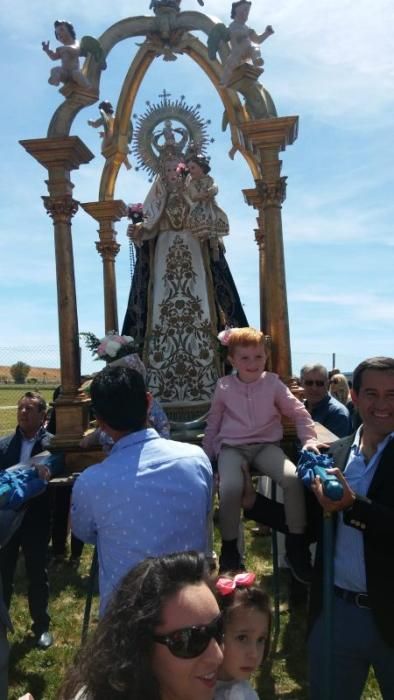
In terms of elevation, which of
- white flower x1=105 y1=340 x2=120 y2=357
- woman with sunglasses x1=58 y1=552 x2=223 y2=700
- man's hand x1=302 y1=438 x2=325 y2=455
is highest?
white flower x1=105 y1=340 x2=120 y2=357

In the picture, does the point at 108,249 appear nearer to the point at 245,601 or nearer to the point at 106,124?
the point at 106,124

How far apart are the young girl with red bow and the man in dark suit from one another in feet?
8.38

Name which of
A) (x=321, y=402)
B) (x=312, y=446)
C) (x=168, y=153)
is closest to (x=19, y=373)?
(x=168, y=153)

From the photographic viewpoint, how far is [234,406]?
401 cm

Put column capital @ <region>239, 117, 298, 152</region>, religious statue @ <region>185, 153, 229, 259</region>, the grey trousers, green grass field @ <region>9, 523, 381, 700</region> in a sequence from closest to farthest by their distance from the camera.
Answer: the grey trousers < green grass field @ <region>9, 523, 381, 700</region> < column capital @ <region>239, 117, 298, 152</region> < religious statue @ <region>185, 153, 229, 259</region>

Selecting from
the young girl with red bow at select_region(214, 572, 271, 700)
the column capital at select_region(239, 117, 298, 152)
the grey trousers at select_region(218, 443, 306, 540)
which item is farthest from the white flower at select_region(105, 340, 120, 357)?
the young girl with red bow at select_region(214, 572, 271, 700)

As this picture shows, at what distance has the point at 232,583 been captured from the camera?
8.06 ft

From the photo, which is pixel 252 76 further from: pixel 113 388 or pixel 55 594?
pixel 55 594

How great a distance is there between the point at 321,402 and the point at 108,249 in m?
4.14

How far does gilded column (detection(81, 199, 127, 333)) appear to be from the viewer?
320 inches

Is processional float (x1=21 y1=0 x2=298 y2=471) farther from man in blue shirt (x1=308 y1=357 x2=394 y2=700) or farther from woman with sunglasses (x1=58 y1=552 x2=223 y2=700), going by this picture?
woman with sunglasses (x1=58 y1=552 x2=223 y2=700)

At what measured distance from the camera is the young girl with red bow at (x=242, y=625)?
2.19m

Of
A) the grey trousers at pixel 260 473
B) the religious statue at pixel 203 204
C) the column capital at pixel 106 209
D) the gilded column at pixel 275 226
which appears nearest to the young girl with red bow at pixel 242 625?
the grey trousers at pixel 260 473

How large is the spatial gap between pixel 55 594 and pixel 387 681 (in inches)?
156
